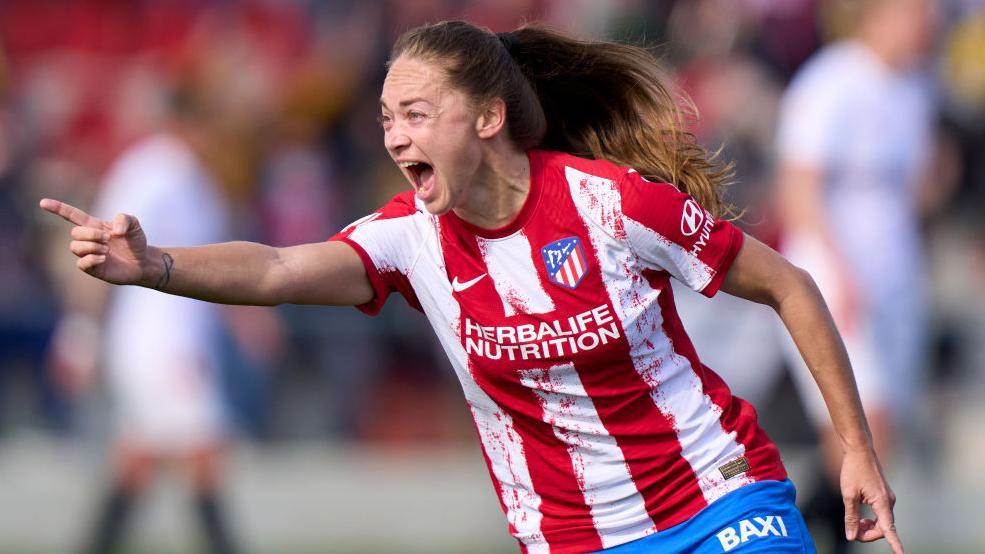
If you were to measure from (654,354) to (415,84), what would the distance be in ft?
3.12

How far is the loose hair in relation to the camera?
4078 millimetres

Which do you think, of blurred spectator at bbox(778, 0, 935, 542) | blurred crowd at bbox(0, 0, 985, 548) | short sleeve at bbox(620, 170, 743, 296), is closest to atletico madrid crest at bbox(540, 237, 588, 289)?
short sleeve at bbox(620, 170, 743, 296)

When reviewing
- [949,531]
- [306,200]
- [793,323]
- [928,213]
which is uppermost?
[306,200]

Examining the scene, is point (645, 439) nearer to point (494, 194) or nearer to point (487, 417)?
point (487, 417)

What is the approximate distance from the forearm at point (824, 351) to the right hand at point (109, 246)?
1.63m

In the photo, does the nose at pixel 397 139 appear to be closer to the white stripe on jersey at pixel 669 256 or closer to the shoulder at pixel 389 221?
the shoulder at pixel 389 221

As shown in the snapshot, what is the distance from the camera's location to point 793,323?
157 inches

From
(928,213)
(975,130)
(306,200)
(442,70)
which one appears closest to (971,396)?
(928,213)

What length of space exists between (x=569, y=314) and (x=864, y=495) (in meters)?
0.92

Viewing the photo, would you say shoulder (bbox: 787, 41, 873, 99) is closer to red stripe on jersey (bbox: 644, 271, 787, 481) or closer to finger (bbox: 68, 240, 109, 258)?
red stripe on jersey (bbox: 644, 271, 787, 481)

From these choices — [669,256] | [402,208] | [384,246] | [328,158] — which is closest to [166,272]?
[384,246]

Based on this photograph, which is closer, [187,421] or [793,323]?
[793,323]

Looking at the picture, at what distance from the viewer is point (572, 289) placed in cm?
393

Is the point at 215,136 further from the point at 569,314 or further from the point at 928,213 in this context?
the point at 569,314
